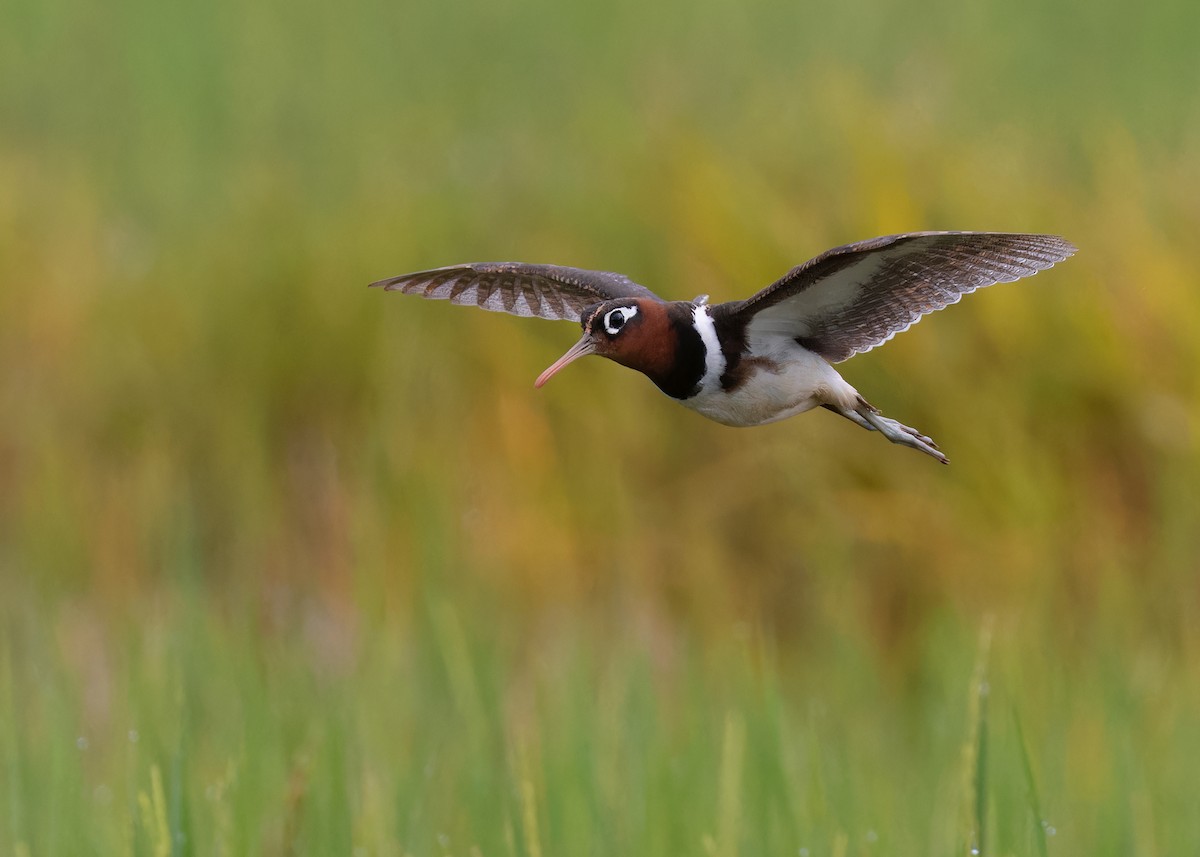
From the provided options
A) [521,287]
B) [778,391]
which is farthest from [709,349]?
[521,287]

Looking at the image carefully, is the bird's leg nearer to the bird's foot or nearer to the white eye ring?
the bird's foot

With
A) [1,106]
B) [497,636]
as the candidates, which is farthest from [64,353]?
[1,106]

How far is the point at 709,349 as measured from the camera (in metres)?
1.29

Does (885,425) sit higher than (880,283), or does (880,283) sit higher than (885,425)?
(880,283)

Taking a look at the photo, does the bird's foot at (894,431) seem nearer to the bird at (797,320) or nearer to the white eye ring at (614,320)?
the bird at (797,320)

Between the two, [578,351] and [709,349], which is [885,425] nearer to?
[709,349]

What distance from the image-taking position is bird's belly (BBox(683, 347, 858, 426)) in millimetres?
1192

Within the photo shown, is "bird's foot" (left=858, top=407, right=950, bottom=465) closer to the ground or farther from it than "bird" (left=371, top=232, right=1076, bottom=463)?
closer to the ground

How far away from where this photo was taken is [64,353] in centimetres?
436

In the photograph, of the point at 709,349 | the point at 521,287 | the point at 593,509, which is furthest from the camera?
the point at 593,509

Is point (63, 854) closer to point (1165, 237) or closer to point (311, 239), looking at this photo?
point (311, 239)

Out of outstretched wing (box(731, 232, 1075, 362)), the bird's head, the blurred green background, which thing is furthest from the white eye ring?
the blurred green background

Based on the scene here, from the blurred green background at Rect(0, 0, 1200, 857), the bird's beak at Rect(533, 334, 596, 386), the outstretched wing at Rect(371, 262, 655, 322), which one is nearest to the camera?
the bird's beak at Rect(533, 334, 596, 386)

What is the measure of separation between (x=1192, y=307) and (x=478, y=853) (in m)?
2.12
